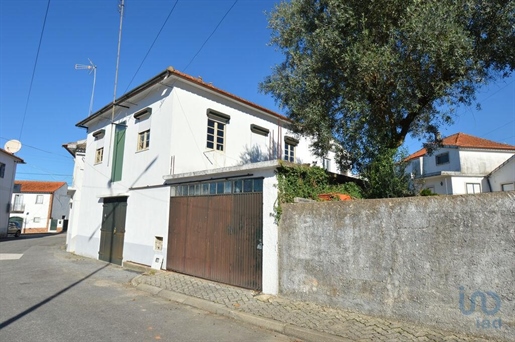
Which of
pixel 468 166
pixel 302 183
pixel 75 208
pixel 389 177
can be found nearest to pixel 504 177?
pixel 468 166

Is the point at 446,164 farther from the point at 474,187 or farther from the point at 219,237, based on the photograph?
the point at 219,237

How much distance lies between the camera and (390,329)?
5188 millimetres

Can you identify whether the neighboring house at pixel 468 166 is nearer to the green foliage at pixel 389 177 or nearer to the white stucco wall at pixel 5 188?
the green foliage at pixel 389 177

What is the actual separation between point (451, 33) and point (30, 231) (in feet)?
184

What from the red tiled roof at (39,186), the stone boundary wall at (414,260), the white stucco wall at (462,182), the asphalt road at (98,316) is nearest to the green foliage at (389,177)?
the stone boundary wall at (414,260)

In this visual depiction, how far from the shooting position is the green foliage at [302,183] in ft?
25.4

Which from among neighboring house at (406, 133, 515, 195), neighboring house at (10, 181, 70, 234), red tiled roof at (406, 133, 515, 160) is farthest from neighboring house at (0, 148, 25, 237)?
red tiled roof at (406, 133, 515, 160)

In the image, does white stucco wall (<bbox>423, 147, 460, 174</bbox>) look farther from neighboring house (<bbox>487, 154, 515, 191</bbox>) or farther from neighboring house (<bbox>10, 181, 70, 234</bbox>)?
neighboring house (<bbox>10, 181, 70, 234</bbox>)

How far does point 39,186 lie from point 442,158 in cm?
5516

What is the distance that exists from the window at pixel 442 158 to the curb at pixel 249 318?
85.7 ft

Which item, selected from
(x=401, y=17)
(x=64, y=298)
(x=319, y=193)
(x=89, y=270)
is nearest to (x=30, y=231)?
(x=89, y=270)

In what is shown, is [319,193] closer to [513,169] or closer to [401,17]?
[401,17]

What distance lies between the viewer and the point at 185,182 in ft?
35.0

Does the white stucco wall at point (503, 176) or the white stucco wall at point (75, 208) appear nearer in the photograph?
the white stucco wall at point (75, 208)
